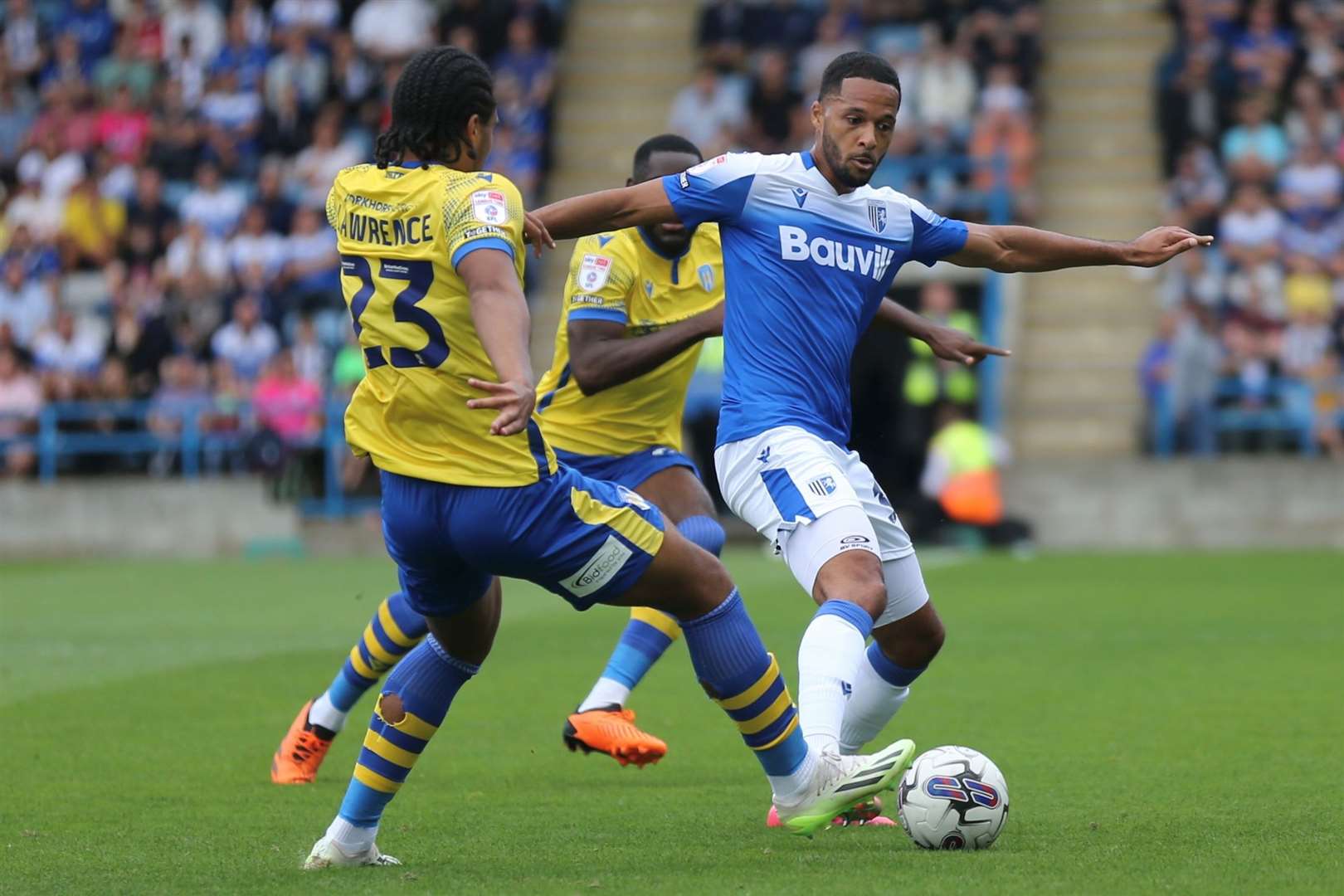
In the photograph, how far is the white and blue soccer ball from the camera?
19.9 ft

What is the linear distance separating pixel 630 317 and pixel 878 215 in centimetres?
165

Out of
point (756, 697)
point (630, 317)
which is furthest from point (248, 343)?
point (756, 697)

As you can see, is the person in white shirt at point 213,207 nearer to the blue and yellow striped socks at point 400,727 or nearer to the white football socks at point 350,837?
the blue and yellow striped socks at point 400,727

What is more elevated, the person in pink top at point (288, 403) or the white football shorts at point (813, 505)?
the white football shorts at point (813, 505)

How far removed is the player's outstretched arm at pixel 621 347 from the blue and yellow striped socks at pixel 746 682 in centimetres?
150

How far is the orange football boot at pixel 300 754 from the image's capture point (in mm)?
7918

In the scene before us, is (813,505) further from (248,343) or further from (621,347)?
(248,343)

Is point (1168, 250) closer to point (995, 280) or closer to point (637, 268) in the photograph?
point (637, 268)

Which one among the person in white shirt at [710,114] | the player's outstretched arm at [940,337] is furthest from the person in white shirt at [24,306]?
the player's outstretched arm at [940,337]

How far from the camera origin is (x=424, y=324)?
224 inches

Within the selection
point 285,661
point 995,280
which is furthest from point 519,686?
point 995,280

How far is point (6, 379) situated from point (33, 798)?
626 inches

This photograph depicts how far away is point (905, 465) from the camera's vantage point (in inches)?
828

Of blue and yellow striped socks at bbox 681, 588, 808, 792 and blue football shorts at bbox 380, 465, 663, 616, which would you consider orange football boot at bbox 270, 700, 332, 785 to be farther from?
blue and yellow striped socks at bbox 681, 588, 808, 792
